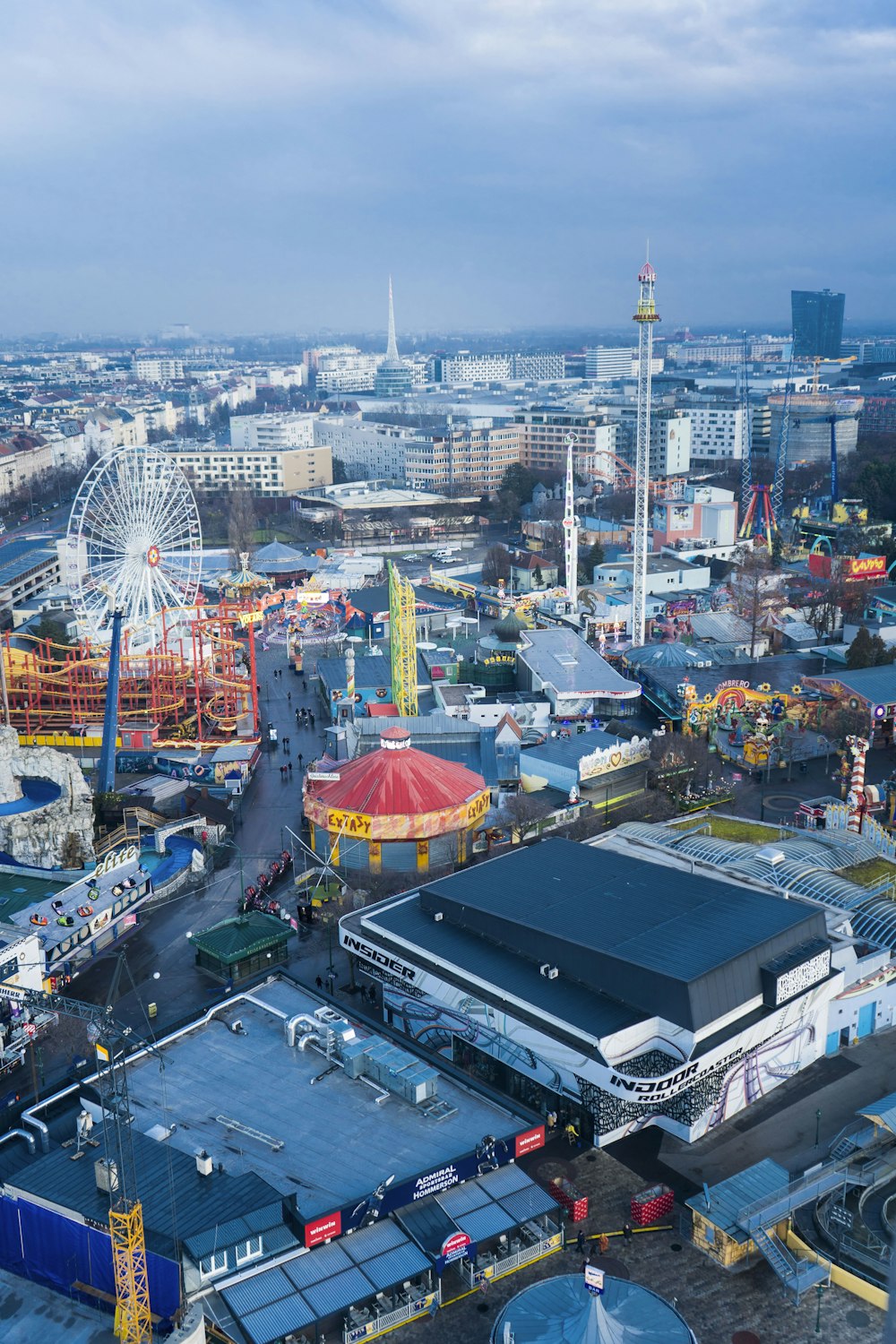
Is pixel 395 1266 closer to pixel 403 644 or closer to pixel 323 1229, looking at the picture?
pixel 323 1229

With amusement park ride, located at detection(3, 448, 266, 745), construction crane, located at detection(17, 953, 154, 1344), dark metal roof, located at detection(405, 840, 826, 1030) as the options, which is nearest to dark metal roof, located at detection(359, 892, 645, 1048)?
dark metal roof, located at detection(405, 840, 826, 1030)

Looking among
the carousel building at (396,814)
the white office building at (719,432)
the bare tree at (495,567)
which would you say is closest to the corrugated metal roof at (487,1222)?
the carousel building at (396,814)

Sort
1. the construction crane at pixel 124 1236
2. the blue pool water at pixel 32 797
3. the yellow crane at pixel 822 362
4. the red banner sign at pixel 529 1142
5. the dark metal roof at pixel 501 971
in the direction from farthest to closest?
1. the yellow crane at pixel 822 362
2. the blue pool water at pixel 32 797
3. the dark metal roof at pixel 501 971
4. the red banner sign at pixel 529 1142
5. the construction crane at pixel 124 1236

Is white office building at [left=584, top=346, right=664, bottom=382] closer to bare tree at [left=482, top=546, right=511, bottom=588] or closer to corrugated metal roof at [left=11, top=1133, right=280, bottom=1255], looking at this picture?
bare tree at [left=482, top=546, right=511, bottom=588]

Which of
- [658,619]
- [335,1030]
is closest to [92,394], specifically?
[658,619]

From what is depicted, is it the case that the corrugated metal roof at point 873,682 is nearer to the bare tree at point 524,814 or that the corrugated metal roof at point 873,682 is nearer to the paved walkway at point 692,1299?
the bare tree at point 524,814

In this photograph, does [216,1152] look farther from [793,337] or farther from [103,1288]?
[793,337]
